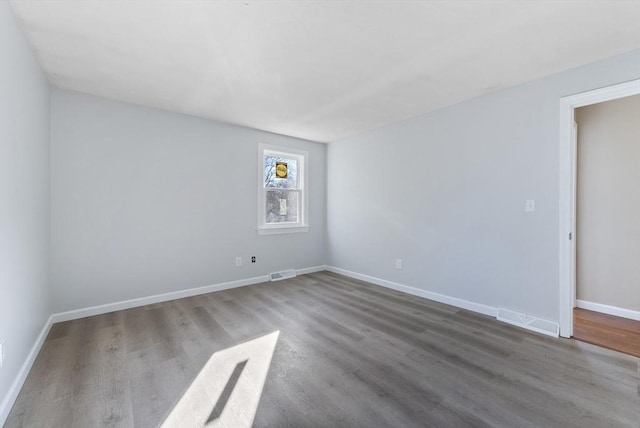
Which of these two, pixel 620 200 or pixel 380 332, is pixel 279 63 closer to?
pixel 380 332

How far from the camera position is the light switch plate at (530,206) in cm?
259

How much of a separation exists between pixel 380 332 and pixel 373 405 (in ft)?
3.15

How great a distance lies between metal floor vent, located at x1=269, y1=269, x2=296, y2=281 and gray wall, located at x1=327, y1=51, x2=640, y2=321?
1159 millimetres

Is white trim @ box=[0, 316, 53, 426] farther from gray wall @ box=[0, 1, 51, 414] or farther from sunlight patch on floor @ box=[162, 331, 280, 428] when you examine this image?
sunlight patch on floor @ box=[162, 331, 280, 428]

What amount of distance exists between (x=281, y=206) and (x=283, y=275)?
1.14m

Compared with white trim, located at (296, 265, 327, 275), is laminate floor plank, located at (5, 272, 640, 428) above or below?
below

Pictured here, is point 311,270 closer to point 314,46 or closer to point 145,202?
point 145,202

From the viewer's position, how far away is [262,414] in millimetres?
1506

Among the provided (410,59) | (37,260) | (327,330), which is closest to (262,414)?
(327,330)

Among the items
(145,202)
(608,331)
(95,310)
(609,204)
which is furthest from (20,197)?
(609,204)

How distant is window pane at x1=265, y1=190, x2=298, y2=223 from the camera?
4406 millimetres

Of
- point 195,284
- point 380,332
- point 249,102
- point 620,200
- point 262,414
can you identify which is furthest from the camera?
point 195,284

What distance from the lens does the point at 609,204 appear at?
2.90 m

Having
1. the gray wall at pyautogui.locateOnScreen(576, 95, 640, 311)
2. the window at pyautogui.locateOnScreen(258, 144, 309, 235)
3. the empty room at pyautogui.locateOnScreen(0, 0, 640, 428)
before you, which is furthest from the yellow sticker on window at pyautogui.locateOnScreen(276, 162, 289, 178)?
the gray wall at pyautogui.locateOnScreen(576, 95, 640, 311)
